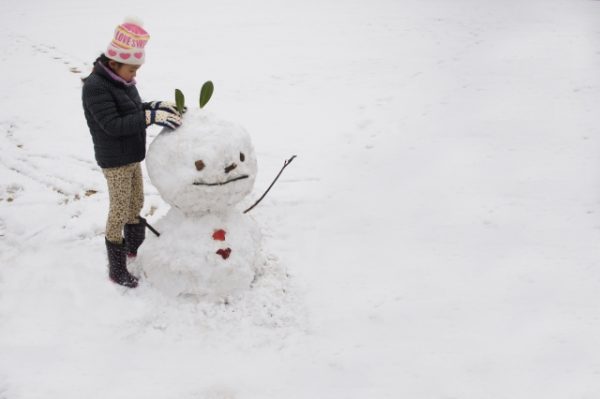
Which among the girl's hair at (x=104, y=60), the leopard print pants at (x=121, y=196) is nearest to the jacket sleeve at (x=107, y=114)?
the girl's hair at (x=104, y=60)

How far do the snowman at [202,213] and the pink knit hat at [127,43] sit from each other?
409 mm

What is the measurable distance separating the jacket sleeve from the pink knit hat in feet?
0.58

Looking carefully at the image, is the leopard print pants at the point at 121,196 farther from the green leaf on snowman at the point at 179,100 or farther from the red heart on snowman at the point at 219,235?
the red heart on snowman at the point at 219,235

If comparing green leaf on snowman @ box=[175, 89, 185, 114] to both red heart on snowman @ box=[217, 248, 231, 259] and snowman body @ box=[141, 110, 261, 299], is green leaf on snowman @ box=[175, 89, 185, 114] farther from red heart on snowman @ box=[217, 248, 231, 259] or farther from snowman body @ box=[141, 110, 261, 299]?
red heart on snowman @ box=[217, 248, 231, 259]

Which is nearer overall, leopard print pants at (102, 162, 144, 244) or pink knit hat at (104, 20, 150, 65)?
pink knit hat at (104, 20, 150, 65)

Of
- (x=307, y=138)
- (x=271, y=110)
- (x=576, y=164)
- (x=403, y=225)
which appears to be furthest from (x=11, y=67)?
(x=576, y=164)

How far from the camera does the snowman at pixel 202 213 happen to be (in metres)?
2.46

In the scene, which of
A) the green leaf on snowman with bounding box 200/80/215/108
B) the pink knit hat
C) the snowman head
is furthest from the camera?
the green leaf on snowman with bounding box 200/80/215/108

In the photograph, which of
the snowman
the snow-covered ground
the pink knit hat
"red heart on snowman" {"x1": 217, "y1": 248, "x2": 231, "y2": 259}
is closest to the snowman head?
the snowman

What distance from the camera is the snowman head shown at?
8.03 ft

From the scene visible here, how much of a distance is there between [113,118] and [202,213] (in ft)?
2.27

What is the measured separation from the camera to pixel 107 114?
239cm

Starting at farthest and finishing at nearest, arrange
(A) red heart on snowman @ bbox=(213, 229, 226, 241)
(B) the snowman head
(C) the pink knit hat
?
1. (A) red heart on snowman @ bbox=(213, 229, 226, 241)
2. (B) the snowman head
3. (C) the pink knit hat

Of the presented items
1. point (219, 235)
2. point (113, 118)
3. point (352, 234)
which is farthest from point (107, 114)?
point (352, 234)
